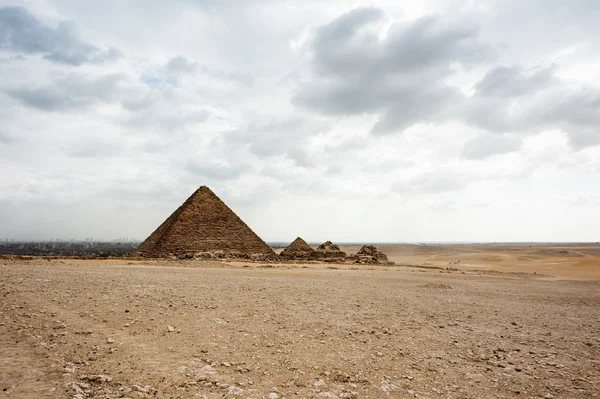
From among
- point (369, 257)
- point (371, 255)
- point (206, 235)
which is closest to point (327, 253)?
point (369, 257)

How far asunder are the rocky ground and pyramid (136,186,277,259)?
25706 millimetres

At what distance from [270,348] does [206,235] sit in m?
33.1

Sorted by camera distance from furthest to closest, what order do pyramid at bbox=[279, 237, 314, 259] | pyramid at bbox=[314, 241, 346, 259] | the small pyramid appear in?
pyramid at bbox=[279, 237, 314, 259], pyramid at bbox=[314, 241, 346, 259], the small pyramid

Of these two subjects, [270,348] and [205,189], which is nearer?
[270,348]

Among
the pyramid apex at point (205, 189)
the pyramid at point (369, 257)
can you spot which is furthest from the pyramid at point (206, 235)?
the pyramid at point (369, 257)

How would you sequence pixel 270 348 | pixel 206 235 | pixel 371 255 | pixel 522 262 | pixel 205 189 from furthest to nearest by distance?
pixel 522 262
pixel 371 255
pixel 205 189
pixel 206 235
pixel 270 348

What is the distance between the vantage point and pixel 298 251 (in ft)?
143

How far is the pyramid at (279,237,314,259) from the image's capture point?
140 feet

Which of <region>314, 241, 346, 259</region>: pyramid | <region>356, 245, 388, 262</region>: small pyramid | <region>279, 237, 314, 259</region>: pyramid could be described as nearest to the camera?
<region>356, 245, 388, 262</region>: small pyramid

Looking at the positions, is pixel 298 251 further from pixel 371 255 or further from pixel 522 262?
pixel 522 262

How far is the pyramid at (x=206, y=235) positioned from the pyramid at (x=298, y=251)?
4149 millimetres

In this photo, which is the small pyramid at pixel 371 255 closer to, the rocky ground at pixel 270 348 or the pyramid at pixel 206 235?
the pyramid at pixel 206 235

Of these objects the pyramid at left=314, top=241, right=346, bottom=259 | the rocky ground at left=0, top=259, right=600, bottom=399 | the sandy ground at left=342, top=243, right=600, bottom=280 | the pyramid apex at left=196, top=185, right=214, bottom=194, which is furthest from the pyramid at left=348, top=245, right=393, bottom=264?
the rocky ground at left=0, top=259, right=600, bottom=399

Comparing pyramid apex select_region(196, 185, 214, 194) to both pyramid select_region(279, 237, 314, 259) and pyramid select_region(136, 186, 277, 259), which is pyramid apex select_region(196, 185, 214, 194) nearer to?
pyramid select_region(136, 186, 277, 259)
